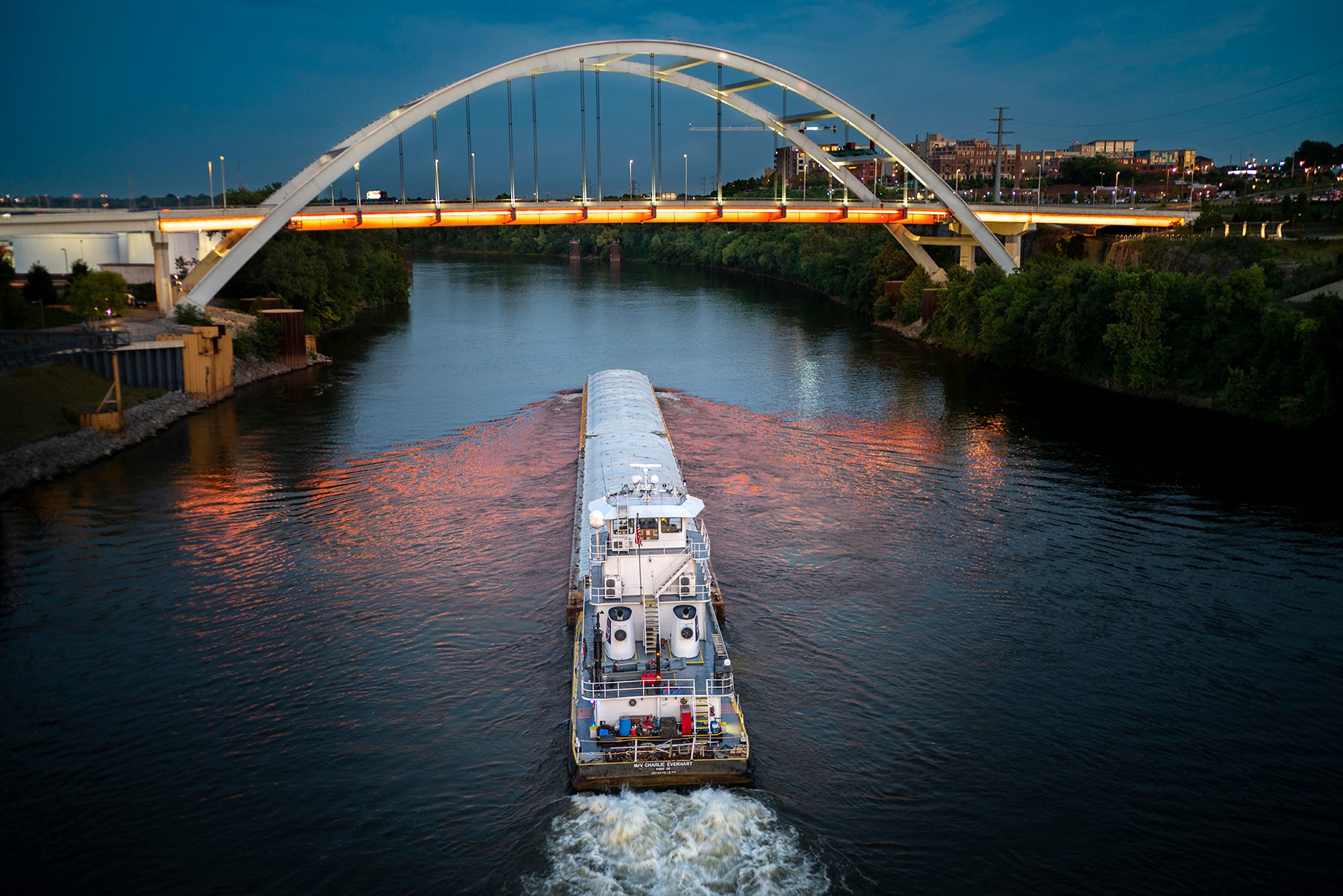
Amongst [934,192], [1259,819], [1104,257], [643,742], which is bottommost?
[1259,819]

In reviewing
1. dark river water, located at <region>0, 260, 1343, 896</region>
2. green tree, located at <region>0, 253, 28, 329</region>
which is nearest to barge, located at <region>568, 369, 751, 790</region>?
dark river water, located at <region>0, 260, 1343, 896</region>

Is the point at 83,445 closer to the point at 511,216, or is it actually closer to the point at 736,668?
the point at 511,216

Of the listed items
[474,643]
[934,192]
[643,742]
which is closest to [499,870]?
[643,742]

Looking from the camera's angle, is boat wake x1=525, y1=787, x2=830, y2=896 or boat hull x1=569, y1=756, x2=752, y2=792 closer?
boat wake x1=525, y1=787, x2=830, y2=896

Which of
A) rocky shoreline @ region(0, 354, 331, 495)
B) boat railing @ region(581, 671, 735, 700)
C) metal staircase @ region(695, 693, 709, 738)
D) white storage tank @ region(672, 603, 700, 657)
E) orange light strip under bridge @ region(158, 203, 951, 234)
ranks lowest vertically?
metal staircase @ region(695, 693, 709, 738)

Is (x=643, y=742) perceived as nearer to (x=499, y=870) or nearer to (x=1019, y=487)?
(x=499, y=870)

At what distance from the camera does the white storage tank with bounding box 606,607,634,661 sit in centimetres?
1833

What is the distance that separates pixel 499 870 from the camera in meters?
14.7

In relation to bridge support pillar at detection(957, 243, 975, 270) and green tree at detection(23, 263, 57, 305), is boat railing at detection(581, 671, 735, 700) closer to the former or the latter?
green tree at detection(23, 263, 57, 305)

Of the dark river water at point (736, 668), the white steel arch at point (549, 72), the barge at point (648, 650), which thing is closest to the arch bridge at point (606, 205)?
the white steel arch at point (549, 72)

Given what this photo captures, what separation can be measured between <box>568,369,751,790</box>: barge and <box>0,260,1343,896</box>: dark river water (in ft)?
2.15

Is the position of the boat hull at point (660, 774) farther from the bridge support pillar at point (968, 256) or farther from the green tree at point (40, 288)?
the bridge support pillar at point (968, 256)

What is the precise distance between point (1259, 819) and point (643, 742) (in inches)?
385

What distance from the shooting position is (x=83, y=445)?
34.9m
